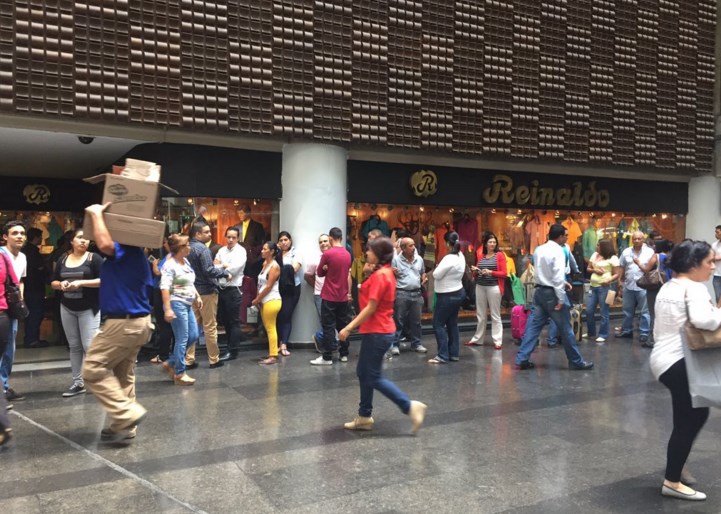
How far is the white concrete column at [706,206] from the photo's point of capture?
14.6 meters

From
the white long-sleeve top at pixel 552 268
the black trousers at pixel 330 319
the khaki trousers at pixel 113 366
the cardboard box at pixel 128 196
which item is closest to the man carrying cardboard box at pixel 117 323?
the khaki trousers at pixel 113 366

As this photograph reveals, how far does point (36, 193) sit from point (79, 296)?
8.10 m

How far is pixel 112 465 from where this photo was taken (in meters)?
4.75

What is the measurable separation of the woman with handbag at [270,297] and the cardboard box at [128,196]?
10.7ft

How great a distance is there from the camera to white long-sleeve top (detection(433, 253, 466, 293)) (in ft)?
28.6

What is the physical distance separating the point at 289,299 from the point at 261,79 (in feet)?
10.9

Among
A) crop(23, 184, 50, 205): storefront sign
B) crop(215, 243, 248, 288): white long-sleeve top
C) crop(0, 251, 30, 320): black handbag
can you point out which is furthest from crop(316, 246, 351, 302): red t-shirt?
crop(23, 184, 50, 205): storefront sign

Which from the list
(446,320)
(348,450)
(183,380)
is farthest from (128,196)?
(446,320)

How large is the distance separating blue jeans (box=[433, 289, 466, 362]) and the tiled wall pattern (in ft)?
10.1

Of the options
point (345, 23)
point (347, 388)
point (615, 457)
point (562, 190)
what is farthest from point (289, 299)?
point (562, 190)

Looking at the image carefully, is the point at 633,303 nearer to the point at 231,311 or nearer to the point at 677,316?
the point at 231,311

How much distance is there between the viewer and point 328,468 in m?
4.68

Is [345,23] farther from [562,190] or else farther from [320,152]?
[562,190]

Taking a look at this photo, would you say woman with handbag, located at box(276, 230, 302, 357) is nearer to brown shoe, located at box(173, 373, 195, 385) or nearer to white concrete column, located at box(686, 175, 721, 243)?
brown shoe, located at box(173, 373, 195, 385)
